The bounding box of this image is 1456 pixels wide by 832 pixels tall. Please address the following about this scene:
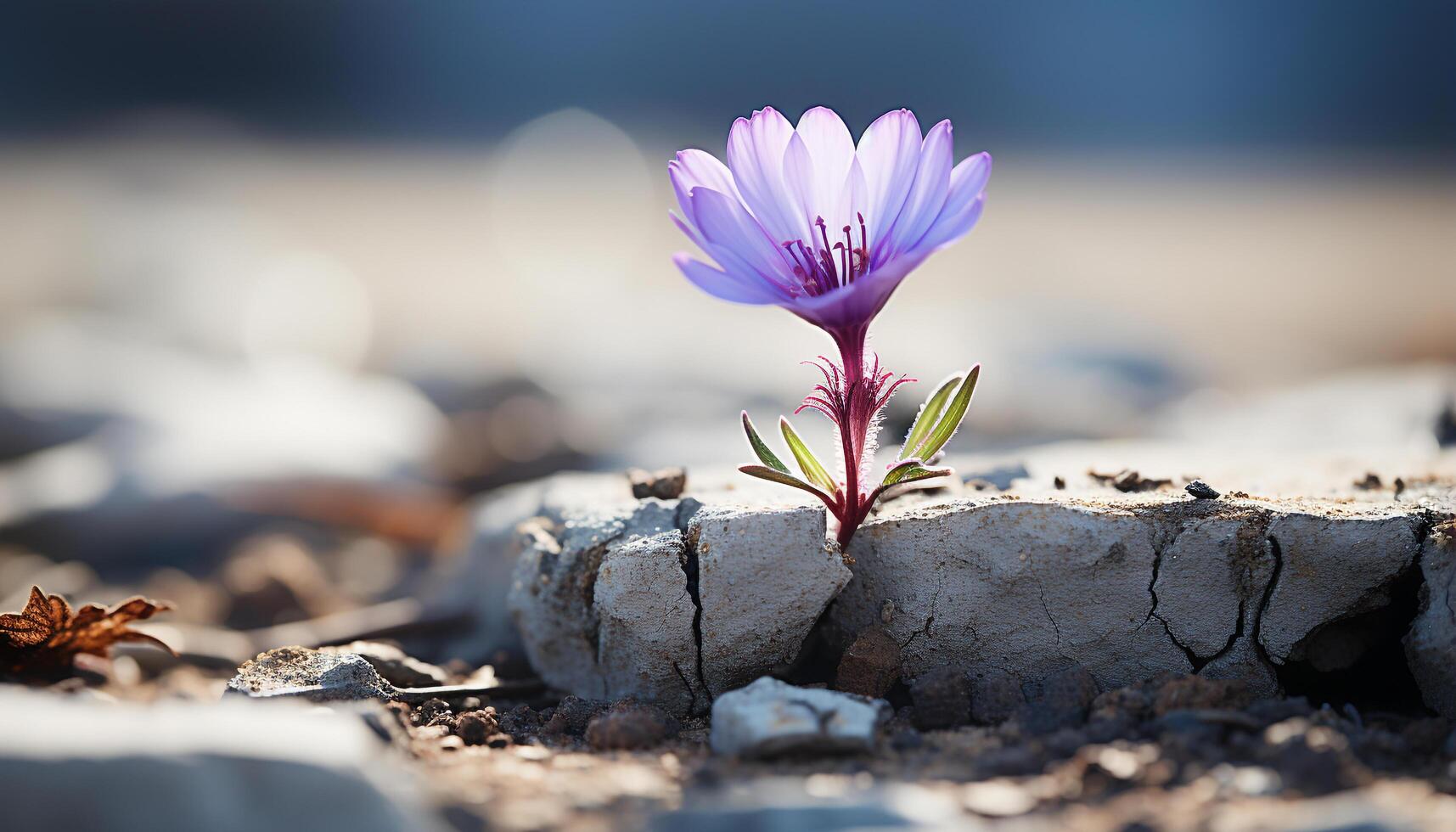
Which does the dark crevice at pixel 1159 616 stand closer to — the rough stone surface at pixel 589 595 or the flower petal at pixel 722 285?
the rough stone surface at pixel 589 595

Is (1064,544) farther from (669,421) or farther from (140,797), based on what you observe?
(669,421)

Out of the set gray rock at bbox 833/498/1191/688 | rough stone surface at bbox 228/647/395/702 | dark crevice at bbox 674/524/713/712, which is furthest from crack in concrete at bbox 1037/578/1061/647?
rough stone surface at bbox 228/647/395/702

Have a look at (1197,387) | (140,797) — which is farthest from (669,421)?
(140,797)

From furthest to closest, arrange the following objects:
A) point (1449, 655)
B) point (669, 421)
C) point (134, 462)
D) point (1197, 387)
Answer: point (1197, 387) < point (669, 421) < point (134, 462) < point (1449, 655)

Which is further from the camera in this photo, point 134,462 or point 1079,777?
point 134,462

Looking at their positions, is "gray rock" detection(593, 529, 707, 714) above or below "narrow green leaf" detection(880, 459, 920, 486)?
below

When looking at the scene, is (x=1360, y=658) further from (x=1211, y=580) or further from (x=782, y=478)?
(x=782, y=478)

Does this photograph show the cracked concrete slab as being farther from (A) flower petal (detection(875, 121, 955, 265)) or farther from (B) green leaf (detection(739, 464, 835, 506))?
(A) flower petal (detection(875, 121, 955, 265))
